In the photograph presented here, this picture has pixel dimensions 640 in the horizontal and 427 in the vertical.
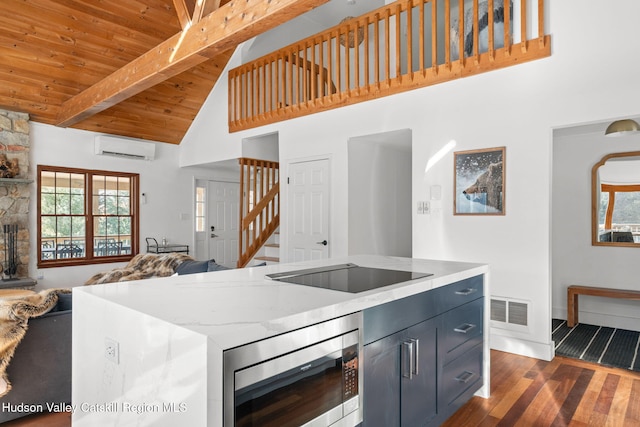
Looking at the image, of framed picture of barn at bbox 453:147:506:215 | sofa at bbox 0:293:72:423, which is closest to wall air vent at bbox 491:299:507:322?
framed picture of barn at bbox 453:147:506:215

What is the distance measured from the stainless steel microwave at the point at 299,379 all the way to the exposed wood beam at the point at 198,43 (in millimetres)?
2227

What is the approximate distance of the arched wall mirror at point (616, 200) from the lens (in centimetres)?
430

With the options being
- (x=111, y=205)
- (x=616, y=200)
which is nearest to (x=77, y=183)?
(x=111, y=205)

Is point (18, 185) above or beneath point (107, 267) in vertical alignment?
above

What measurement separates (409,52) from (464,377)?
10.9 feet

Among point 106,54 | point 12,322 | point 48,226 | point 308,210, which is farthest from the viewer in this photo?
point 48,226

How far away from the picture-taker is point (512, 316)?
371 centimetres

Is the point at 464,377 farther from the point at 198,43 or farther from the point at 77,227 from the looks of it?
the point at 77,227

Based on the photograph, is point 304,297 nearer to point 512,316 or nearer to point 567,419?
point 567,419

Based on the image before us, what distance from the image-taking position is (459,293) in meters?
2.37

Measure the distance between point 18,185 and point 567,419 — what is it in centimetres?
690

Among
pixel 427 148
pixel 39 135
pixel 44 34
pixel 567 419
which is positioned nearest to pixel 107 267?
pixel 39 135

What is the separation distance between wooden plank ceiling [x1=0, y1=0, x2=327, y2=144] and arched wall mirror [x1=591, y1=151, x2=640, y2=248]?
4.14m

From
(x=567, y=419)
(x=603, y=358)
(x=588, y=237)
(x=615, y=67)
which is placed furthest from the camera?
(x=588, y=237)
